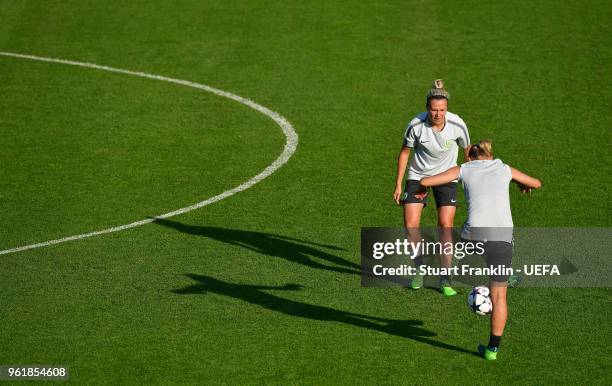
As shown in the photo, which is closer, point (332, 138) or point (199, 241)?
point (199, 241)

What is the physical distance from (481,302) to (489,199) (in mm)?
1098

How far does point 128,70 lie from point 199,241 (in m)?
8.14

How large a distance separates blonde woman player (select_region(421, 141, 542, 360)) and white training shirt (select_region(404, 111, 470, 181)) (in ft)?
5.97

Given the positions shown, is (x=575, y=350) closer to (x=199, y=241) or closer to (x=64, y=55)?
(x=199, y=241)

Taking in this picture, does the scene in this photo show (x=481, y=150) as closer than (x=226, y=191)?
Yes

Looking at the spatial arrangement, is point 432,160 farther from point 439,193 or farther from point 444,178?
point 444,178

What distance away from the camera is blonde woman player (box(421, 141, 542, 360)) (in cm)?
1135

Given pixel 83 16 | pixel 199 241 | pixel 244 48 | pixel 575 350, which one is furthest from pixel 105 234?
pixel 83 16

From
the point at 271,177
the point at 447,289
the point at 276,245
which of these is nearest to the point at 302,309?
the point at 447,289

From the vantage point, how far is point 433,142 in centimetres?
1328

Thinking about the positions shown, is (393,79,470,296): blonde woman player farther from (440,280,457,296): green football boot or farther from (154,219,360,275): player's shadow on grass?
(154,219,360,275): player's shadow on grass

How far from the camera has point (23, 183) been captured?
17.4 m

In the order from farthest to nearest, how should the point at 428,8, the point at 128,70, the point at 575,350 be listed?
the point at 428,8
the point at 128,70
the point at 575,350

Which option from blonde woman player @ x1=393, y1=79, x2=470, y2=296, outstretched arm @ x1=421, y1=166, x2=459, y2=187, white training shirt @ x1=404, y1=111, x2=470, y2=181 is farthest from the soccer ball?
white training shirt @ x1=404, y1=111, x2=470, y2=181
